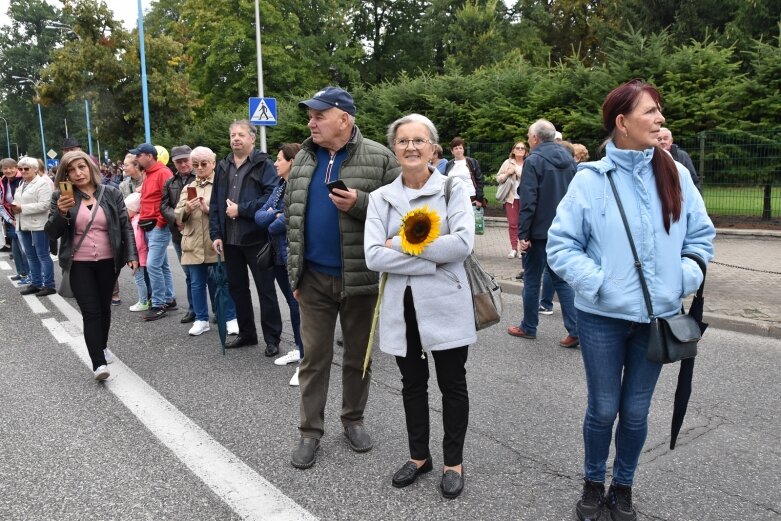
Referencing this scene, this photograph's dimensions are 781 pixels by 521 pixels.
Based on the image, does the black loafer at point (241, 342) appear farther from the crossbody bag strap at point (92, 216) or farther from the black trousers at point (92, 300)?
the crossbody bag strap at point (92, 216)

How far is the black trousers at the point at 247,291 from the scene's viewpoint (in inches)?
227

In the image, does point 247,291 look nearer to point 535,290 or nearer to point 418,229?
point 535,290

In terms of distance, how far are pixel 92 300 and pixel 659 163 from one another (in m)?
4.24

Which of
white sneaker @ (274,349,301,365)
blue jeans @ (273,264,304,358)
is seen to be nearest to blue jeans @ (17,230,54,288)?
blue jeans @ (273,264,304,358)

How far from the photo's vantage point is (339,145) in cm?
360

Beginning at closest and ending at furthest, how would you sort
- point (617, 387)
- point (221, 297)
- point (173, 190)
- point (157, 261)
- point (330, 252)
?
point (617, 387) < point (330, 252) < point (221, 297) < point (173, 190) < point (157, 261)

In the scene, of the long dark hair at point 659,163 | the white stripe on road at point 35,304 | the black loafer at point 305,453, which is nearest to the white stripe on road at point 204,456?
the black loafer at point 305,453

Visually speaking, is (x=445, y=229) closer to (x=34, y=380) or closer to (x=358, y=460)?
(x=358, y=460)

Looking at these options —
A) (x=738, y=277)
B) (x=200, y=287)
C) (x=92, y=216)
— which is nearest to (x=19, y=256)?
(x=200, y=287)

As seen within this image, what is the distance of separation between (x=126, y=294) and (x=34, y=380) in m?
3.68

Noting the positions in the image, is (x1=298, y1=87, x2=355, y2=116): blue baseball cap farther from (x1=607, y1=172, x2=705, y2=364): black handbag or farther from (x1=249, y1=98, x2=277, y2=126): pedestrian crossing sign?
(x1=249, y1=98, x2=277, y2=126): pedestrian crossing sign

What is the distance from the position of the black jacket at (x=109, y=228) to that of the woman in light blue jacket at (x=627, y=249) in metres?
3.75

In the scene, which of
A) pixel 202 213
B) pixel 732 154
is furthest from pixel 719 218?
pixel 202 213

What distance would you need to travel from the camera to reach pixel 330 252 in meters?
3.61
